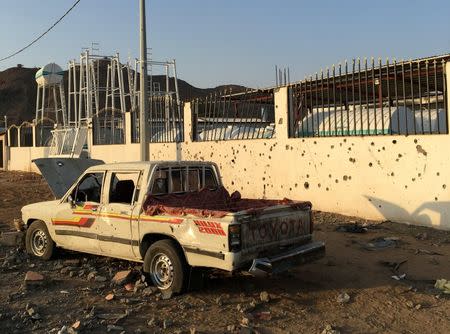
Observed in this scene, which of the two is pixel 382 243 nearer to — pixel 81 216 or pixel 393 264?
pixel 393 264

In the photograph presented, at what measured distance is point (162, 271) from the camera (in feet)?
21.2

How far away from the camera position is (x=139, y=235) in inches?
262

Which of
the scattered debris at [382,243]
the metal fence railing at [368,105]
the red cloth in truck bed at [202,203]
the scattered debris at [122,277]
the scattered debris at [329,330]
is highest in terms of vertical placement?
the metal fence railing at [368,105]

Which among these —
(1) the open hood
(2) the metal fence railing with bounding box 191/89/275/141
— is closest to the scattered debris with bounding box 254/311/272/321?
(1) the open hood

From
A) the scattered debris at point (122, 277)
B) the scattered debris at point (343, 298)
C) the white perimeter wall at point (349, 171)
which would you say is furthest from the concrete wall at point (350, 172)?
the scattered debris at point (122, 277)

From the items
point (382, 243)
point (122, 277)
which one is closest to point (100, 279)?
point (122, 277)

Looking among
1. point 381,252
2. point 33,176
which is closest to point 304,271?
point 381,252

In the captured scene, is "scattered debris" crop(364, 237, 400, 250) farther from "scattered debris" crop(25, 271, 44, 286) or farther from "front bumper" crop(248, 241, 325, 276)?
"scattered debris" crop(25, 271, 44, 286)

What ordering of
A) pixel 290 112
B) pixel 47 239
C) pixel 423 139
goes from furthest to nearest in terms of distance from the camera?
pixel 290 112
pixel 423 139
pixel 47 239

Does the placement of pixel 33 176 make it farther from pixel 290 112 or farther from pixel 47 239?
pixel 47 239

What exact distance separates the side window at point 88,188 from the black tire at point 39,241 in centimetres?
103

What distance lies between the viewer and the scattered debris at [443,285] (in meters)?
6.37

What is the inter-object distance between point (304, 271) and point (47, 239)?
13.6 feet

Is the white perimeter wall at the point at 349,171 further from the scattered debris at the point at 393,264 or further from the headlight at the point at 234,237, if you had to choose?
the headlight at the point at 234,237
